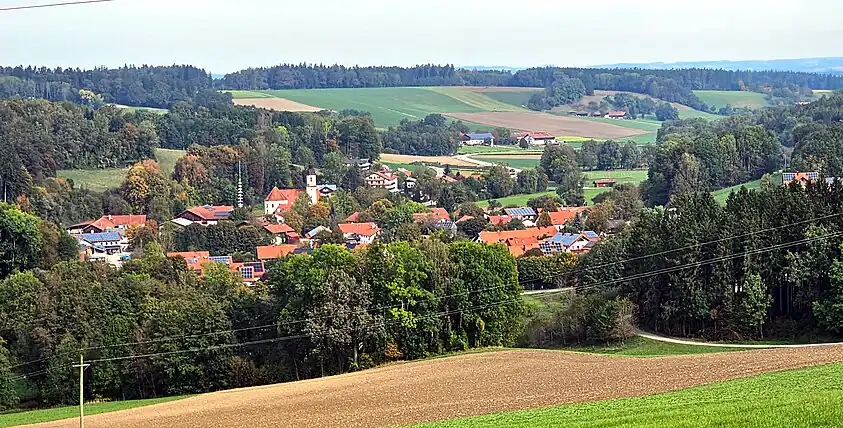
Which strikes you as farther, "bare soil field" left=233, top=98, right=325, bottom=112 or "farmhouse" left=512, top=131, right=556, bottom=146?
"bare soil field" left=233, top=98, right=325, bottom=112

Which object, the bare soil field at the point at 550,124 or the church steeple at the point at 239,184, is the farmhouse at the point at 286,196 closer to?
the church steeple at the point at 239,184

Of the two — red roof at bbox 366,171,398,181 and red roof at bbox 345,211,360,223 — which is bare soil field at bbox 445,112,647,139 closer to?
red roof at bbox 366,171,398,181

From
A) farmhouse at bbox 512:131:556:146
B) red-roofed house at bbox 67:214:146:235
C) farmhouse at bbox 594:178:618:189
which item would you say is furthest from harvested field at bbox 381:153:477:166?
red-roofed house at bbox 67:214:146:235

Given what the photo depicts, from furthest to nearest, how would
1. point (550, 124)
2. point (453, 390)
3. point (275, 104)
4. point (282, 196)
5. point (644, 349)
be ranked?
point (275, 104) < point (550, 124) < point (282, 196) < point (644, 349) < point (453, 390)

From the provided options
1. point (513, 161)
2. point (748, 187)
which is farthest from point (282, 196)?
point (748, 187)

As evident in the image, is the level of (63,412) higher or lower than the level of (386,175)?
higher

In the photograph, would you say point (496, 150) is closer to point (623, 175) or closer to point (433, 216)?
point (623, 175)
